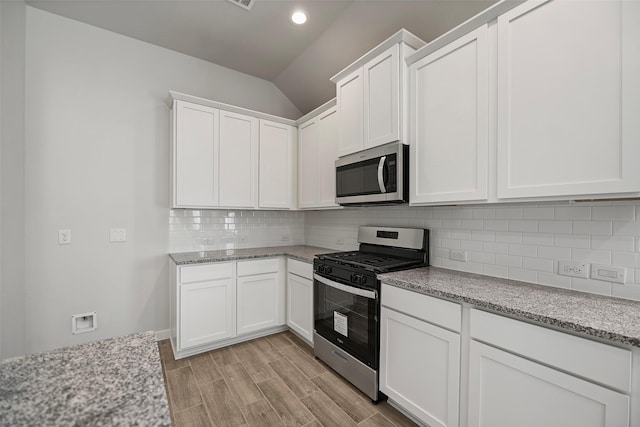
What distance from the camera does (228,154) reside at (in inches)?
118

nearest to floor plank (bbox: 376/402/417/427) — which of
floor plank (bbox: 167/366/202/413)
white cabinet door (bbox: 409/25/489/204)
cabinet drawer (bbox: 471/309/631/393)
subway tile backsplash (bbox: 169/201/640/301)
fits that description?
cabinet drawer (bbox: 471/309/631/393)

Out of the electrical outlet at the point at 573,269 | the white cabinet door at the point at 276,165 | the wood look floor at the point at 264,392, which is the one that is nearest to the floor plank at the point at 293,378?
the wood look floor at the point at 264,392

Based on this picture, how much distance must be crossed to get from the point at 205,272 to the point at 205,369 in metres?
0.81

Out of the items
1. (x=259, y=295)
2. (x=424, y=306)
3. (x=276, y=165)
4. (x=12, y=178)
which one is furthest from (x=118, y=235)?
(x=424, y=306)

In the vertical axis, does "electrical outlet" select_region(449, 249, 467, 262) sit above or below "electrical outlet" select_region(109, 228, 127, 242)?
below

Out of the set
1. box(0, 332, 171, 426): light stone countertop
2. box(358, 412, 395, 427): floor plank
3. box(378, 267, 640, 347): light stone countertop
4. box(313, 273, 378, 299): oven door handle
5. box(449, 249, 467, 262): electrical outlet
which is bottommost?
box(358, 412, 395, 427): floor plank

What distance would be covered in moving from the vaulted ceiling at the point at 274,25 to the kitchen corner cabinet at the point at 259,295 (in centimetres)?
221

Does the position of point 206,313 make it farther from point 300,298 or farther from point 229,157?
point 229,157

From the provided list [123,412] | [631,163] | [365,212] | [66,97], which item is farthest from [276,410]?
[66,97]

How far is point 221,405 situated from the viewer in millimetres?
1951

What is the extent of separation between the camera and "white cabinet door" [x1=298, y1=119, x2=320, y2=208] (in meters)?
3.15

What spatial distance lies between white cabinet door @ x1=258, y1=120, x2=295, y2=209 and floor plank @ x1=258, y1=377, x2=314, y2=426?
1802 mm

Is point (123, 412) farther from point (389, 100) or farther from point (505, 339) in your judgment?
point (389, 100)

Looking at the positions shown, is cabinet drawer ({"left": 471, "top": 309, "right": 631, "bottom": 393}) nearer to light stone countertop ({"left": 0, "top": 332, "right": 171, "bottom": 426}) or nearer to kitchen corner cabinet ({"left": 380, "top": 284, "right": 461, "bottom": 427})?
kitchen corner cabinet ({"left": 380, "top": 284, "right": 461, "bottom": 427})
